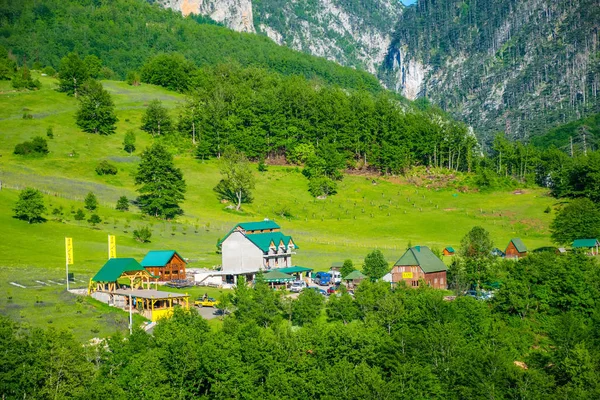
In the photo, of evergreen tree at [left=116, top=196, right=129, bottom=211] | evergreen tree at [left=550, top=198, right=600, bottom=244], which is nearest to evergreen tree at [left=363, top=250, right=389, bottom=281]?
evergreen tree at [left=550, top=198, right=600, bottom=244]

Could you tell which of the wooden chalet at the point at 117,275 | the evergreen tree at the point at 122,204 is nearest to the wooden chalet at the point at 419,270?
the wooden chalet at the point at 117,275

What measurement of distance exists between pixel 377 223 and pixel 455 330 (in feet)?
223

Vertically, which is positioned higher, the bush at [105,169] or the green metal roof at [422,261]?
the bush at [105,169]

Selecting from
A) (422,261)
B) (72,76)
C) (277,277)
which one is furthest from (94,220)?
(72,76)

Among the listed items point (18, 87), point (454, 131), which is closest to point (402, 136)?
point (454, 131)

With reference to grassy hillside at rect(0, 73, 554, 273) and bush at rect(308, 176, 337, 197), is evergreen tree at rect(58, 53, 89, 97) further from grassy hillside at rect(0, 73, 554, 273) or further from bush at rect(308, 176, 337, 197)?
bush at rect(308, 176, 337, 197)

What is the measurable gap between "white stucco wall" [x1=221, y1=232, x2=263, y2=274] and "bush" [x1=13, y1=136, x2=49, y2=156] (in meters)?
61.5

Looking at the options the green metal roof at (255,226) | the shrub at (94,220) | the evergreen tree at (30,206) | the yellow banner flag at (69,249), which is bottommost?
the yellow banner flag at (69,249)

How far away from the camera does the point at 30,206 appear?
10688 centimetres

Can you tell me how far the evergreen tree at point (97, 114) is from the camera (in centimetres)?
16525

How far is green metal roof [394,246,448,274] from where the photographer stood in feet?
298

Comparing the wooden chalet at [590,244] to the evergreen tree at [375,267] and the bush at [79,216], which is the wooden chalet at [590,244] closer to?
the evergreen tree at [375,267]

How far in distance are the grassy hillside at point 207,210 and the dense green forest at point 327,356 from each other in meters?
30.7

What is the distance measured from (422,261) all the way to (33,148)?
3285 inches
